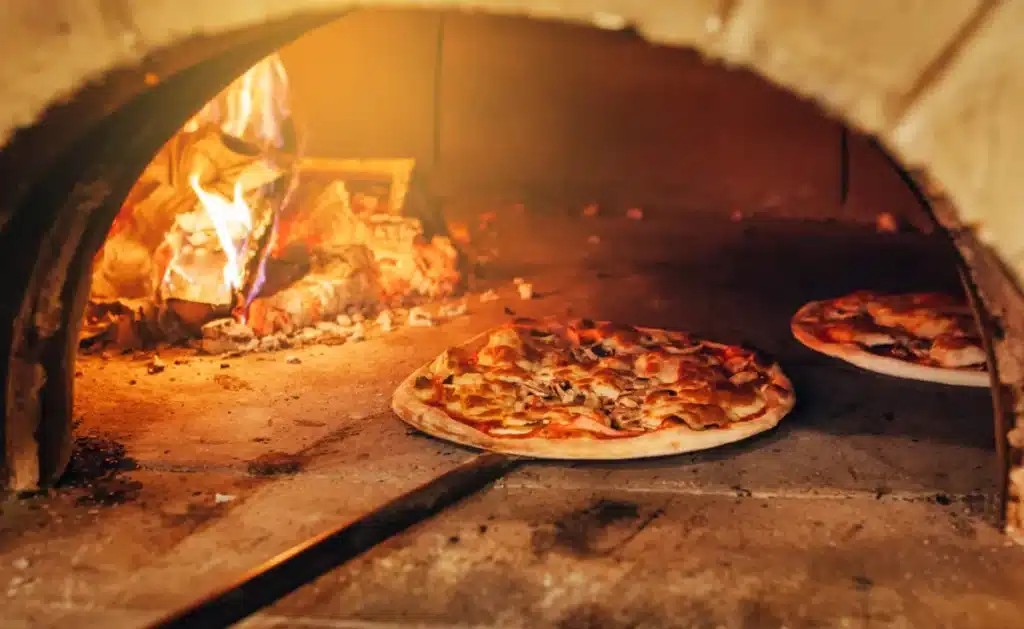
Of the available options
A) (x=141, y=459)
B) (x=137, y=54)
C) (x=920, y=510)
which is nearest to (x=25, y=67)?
(x=137, y=54)

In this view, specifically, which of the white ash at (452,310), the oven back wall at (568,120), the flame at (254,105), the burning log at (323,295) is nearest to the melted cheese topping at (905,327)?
the white ash at (452,310)

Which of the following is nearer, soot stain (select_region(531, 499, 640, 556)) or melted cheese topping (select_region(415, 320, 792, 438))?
soot stain (select_region(531, 499, 640, 556))

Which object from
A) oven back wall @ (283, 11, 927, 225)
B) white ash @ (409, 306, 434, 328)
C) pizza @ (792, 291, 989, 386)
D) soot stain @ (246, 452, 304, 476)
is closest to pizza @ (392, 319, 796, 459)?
soot stain @ (246, 452, 304, 476)

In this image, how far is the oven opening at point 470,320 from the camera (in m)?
2.21

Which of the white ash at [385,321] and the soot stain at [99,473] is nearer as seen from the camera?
the soot stain at [99,473]

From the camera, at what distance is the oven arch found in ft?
5.20

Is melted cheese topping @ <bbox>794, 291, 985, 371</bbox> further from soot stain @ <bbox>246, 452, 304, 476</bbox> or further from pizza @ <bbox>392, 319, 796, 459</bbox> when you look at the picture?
soot stain @ <bbox>246, 452, 304, 476</bbox>

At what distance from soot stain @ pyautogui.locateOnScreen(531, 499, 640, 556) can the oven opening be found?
1cm

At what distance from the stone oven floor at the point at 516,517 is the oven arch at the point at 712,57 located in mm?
376

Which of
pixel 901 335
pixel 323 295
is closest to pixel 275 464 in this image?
pixel 323 295

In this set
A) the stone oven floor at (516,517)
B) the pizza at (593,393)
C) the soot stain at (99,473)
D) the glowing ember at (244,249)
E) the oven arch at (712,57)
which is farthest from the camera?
the glowing ember at (244,249)

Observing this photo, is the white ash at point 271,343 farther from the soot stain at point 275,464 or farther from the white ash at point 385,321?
the soot stain at point 275,464

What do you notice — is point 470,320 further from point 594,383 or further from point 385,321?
point 594,383

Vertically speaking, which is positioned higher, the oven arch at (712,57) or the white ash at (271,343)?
the oven arch at (712,57)
